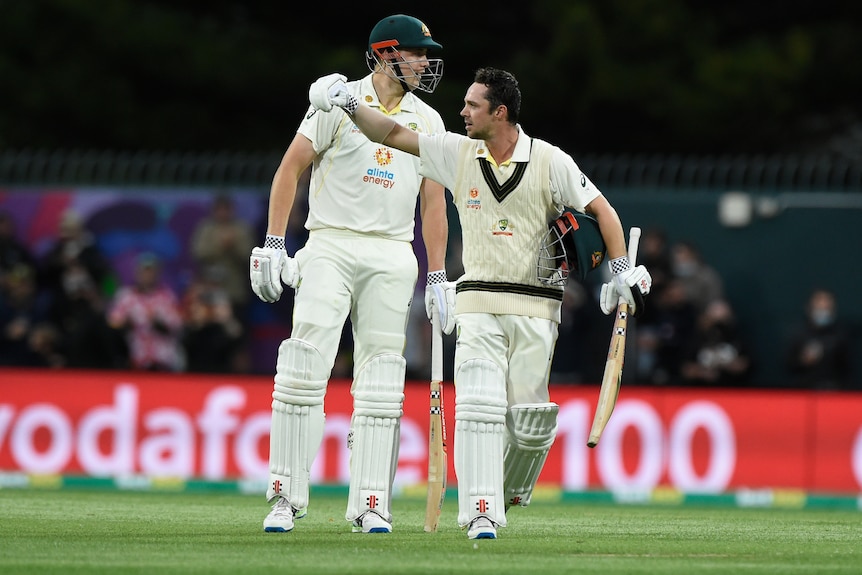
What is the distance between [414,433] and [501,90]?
664 centimetres

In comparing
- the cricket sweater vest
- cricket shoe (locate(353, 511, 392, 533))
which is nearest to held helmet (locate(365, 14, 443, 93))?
the cricket sweater vest

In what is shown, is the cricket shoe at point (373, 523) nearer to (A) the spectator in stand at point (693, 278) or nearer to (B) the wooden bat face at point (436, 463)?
(B) the wooden bat face at point (436, 463)

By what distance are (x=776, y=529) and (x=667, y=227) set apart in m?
6.77

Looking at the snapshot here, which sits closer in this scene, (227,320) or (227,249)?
(227,320)

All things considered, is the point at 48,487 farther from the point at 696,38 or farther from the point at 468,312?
the point at 696,38

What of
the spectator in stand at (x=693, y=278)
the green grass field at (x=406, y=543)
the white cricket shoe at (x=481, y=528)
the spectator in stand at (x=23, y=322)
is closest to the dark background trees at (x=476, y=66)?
the spectator in stand at (x=693, y=278)

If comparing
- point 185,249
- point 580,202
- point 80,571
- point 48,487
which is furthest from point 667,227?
point 80,571

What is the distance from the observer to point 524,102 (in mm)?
22781

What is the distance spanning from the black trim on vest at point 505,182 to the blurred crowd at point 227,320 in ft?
22.3

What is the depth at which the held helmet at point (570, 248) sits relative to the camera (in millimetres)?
8422

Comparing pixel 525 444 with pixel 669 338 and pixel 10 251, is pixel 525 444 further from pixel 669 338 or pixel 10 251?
pixel 10 251

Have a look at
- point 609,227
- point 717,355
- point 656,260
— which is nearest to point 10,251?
point 656,260

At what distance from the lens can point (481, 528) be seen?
27.0 ft

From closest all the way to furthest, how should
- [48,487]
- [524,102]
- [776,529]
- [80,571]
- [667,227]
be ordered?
1. [80,571]
2. [776,529]
3. [48,487]
4. [667,227]
5. [524,102]
